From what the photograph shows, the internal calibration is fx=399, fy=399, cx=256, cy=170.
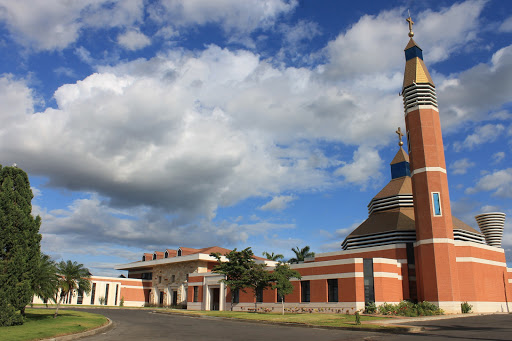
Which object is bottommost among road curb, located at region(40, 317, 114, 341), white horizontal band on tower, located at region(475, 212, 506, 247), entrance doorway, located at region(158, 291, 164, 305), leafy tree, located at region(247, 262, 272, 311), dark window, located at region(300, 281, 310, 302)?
entrance doorway, located at region(158, 291, 164, 305)

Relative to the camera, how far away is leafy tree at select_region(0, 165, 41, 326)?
2183 cm

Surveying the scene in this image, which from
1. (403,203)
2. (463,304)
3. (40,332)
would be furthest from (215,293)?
(40,332)

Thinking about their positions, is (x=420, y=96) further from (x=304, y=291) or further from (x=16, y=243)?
(x=16, y=243)

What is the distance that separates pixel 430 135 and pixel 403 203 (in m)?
11.6

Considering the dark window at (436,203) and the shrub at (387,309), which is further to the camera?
the dark window at (436,203)

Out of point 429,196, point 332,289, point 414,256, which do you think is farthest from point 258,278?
point 429,196

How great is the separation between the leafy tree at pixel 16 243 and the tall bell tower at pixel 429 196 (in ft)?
103

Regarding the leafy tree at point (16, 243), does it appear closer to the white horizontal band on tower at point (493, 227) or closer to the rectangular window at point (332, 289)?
the rectangular window at point (332, 289)

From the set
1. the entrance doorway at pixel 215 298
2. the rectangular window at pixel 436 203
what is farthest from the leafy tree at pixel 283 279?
the entrance doorway at pixel 215 298

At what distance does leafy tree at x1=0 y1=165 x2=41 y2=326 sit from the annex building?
2436 centimetres

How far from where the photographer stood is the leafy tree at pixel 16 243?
21.8 meters

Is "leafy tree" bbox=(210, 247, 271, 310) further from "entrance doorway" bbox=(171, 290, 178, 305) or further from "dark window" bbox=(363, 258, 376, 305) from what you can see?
"entrance doorway" bbox=(171, 290, 178, 305)

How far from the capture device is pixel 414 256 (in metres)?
39.2

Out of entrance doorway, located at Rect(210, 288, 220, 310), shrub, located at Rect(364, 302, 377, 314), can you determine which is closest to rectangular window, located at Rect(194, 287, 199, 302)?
entrance doorway, located at Rect(210, 288, 220, 310)
